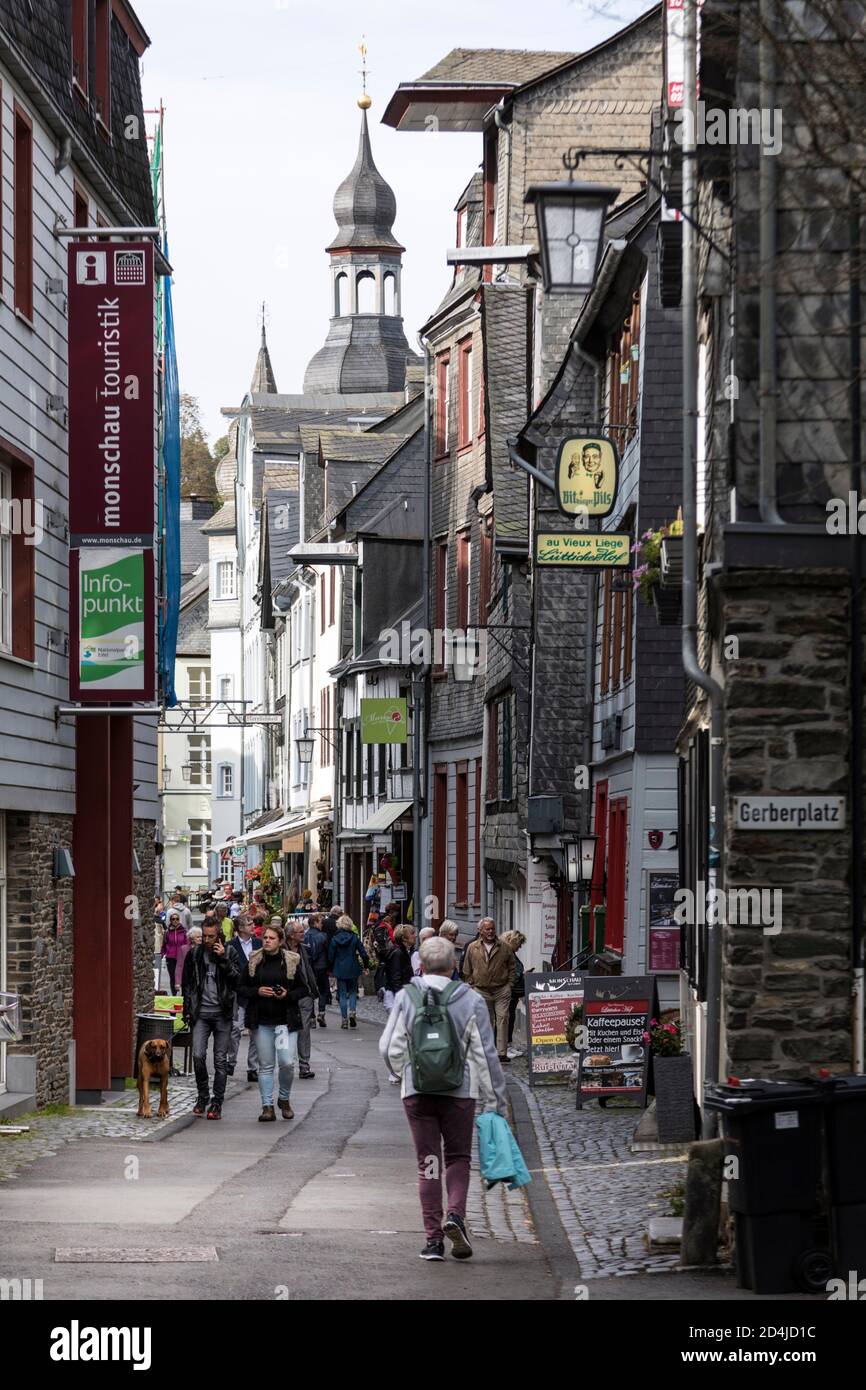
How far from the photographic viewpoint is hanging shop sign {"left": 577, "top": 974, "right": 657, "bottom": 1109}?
64.7 ft

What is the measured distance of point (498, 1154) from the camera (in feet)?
39.0

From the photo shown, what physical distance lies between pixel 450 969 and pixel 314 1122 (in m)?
8.67

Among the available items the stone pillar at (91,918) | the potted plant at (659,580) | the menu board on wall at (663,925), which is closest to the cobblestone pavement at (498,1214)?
the potted plant at (659,580)

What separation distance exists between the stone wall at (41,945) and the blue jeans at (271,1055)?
1966 mm

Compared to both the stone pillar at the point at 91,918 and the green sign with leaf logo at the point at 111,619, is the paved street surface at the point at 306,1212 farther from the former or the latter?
the green sign with leaf logo at the point at 111,619

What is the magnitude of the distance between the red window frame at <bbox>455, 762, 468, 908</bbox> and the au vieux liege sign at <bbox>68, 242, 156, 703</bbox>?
21998 mm

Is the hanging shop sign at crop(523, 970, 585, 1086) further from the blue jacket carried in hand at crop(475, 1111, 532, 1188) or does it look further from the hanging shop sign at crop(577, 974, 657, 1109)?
the blue jacket carried in hand at crop(475, 1111, 532, 1188)

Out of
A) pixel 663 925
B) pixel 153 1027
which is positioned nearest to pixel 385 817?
pixel 663 925

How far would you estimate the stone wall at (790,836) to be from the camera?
1168cm

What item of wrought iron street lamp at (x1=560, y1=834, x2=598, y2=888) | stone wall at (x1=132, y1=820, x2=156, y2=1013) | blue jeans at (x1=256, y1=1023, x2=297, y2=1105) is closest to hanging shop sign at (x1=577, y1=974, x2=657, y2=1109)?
blue jeans at (x1=256, y1=1023, x2=297, y2=1105)

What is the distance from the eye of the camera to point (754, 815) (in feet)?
38.3

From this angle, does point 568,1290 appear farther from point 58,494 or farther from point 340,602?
point 340,602

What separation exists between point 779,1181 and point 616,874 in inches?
633
